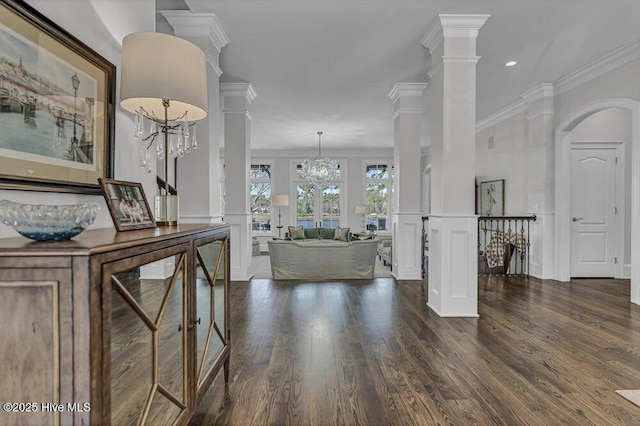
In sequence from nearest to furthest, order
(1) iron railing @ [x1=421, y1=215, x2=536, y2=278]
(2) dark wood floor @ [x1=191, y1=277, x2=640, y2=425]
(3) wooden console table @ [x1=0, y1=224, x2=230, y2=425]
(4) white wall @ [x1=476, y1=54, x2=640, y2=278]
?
(3) wooden console table @ [x1=0, y1=224, x2=230, y2=425]
(2) dark wood floor @ [x1=191, y1=277, x2=640, y2=425]
(4) white wall @ [x1=476, y1=54, x2=640, y2=278]
(1) iron railing @ [x1=421, y1=215, x2=536, y2=278]

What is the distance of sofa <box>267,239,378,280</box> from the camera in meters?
5.28

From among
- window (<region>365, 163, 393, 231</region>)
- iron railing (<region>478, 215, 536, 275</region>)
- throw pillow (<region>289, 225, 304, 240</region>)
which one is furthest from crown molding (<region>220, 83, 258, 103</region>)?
window (<region>365, 163, 393, 231</region>)

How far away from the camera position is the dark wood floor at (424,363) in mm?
1843

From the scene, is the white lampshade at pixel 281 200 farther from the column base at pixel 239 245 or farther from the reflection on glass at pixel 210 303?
the reflection on glass at pixel 210 303

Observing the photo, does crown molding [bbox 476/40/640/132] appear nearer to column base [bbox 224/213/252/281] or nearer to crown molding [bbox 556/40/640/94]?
crown molding [bbox 556/40/640/94]

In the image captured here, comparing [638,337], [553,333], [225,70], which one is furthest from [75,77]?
[638,337]

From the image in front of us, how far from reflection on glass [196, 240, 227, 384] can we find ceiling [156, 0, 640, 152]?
8.08ft

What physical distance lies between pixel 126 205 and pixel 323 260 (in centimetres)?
407

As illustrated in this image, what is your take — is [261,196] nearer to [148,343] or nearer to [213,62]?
[213,62]

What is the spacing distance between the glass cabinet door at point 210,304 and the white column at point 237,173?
3178 millimetres

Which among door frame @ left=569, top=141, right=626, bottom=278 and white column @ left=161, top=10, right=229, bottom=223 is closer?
white column @ left=161, top=10, right=229, bottom=223

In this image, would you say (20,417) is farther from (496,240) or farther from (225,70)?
(496,240)

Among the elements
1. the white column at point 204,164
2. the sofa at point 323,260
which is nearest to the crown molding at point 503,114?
the sofa at point 323,260

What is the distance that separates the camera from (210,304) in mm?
1730
